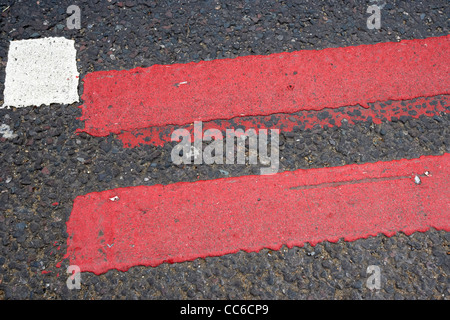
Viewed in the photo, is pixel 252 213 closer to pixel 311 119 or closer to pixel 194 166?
pixel 194 166

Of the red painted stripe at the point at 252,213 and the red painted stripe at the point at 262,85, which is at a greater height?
the red painted stripe at the point at 262,85

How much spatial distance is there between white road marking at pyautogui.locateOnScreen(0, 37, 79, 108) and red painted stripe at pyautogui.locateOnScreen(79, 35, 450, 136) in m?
0.14

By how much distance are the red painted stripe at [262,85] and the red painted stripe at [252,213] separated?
1.53 feet

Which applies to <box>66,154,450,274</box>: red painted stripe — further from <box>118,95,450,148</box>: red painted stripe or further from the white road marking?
the white road marking

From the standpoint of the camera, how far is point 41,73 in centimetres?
237

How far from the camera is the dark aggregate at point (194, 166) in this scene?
1866 mm

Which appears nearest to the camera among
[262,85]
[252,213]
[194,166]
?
[252,213]

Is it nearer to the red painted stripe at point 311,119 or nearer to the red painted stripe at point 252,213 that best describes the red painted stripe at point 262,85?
the red painted stripe at point 311,119

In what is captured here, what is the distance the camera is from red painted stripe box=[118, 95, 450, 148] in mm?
2203

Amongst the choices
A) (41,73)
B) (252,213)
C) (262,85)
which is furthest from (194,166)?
(41,73)

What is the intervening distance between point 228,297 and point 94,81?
163 cm

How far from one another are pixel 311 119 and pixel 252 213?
73 centimetres

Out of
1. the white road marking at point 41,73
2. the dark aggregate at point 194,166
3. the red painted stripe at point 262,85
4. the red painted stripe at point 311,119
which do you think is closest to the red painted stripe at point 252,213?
the dark aggregate at point 194,166
